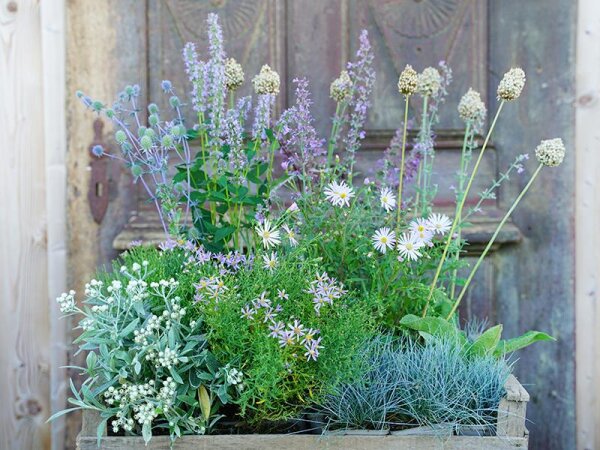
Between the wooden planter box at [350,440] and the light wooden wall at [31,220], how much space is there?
117 cm

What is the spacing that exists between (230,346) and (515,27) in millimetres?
1785

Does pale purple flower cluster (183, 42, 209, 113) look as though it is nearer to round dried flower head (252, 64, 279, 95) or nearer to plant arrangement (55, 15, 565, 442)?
plant arrangement (55, 15, 565, 442)

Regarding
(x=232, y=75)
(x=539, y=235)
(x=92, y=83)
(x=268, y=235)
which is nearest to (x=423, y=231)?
(x=268, y=235)

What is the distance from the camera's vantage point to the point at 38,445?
2703 millimetres

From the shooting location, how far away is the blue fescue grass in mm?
1633

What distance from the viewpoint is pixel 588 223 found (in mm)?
2686

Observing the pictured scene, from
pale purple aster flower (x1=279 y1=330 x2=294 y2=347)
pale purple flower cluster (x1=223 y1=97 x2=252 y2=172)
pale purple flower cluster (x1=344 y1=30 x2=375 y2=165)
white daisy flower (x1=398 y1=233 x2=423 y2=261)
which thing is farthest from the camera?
pale purple flower cluster (x1=344 y1=30 x2=375 y2=165)

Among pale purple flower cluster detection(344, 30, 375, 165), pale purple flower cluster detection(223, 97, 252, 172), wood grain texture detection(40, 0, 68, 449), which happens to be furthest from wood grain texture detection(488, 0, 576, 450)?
wood grain texture detection(40, 0, 68, 449)

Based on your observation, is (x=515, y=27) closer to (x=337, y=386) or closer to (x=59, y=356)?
(x=337, y=386)

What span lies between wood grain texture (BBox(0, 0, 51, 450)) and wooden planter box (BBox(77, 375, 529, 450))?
121 centimetres

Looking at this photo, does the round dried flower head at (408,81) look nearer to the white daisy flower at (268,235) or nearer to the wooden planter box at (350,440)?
the white daisy flower at (268,235)

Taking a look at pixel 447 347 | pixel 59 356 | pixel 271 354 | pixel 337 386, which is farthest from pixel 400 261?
pixel 59 356

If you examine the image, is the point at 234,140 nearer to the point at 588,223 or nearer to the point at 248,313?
the point at 248,313

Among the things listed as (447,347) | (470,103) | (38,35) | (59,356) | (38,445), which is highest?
(38,35)
